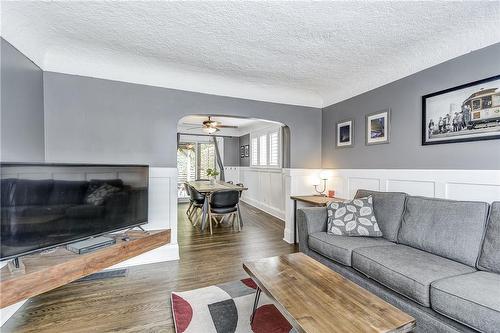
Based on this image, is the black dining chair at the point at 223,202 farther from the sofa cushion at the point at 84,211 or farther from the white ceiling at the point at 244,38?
the sofa cushion at the point at 84,211

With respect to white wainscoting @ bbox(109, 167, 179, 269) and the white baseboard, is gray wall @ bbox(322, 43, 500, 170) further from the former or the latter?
white wainscoting @ bbox(109, 167, 179, 269)

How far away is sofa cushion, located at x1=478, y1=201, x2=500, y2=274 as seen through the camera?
1.64m

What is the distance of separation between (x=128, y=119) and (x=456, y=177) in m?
3.57

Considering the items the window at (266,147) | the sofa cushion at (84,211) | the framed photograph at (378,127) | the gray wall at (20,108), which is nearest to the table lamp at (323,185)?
the framed photograph at (378,127)

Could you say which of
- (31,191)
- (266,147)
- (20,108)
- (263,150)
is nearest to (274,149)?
(266,147)

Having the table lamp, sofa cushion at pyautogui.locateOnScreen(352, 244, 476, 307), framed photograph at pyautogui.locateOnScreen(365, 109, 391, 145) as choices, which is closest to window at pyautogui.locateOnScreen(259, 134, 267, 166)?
the table lamp

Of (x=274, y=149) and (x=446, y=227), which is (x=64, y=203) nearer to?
(x=446, y=227)

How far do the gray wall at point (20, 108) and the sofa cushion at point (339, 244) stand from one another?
2.83 metres

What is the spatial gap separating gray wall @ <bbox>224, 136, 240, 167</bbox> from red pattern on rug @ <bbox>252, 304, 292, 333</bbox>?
6068mm

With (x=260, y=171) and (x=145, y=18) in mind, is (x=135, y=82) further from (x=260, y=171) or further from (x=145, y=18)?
(x=260, y=171)

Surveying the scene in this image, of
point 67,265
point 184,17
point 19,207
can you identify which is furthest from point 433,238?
point 19,207

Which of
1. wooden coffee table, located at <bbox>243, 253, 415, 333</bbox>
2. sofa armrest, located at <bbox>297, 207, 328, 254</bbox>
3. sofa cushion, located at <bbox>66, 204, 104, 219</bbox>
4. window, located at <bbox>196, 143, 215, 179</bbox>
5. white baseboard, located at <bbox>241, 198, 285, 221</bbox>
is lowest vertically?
white baseboard, located at <bbox>241, 198, 285, 221</bbox>

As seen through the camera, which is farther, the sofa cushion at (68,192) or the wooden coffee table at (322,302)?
the sofa cushion at (68,192)

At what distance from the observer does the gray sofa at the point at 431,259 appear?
1.38 m
